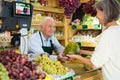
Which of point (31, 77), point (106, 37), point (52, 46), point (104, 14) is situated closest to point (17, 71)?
point (31, 77)

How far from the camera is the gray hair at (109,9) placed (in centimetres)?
249

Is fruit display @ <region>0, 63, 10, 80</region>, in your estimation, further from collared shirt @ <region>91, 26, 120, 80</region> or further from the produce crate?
the produce crate

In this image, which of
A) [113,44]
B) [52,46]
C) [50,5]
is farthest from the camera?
[50,5]

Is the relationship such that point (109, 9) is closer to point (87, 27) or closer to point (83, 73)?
point (83, 73)

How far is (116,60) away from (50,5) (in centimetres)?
382

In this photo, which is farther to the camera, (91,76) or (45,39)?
(45,39)

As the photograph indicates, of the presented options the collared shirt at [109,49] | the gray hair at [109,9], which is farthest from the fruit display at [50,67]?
the gray hair at [109,9]

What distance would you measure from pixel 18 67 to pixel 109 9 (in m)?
1.14

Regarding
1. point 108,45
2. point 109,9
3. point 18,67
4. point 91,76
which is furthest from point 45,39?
point 18,67

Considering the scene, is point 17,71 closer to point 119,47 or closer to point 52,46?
point 119,47

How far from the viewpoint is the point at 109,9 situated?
2.50 meters

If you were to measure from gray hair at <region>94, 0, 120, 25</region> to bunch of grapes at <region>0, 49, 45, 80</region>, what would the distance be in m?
0.94

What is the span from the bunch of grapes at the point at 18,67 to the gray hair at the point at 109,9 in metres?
0.94

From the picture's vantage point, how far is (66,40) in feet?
20.5
